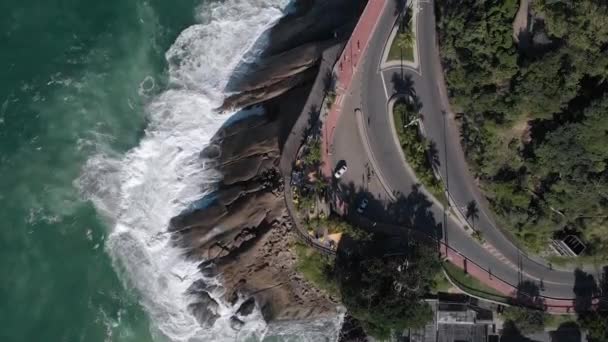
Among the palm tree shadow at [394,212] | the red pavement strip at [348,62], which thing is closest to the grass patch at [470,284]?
the palm tree shadow at [394,212]

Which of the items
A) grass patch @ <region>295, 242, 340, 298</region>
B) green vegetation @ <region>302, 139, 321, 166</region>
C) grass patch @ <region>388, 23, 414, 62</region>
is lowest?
grass patch @ <region>295, 242, 340, 298</region>

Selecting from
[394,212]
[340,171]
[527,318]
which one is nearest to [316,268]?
[394,212]

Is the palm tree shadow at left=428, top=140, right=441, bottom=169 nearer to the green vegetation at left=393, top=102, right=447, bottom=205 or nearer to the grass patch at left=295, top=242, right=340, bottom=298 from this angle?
the green vegetation at left=393, top=102, right=447, bottom=205

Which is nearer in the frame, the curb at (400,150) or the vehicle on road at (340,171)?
the curb at (400,150)

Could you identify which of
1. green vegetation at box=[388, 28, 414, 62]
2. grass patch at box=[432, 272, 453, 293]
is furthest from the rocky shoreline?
grass patch at box=[432, 272, 453, 293]

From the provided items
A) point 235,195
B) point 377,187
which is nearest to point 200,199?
point 235,195

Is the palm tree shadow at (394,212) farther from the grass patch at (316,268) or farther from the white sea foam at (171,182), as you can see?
the white sea foam at (171,182)
